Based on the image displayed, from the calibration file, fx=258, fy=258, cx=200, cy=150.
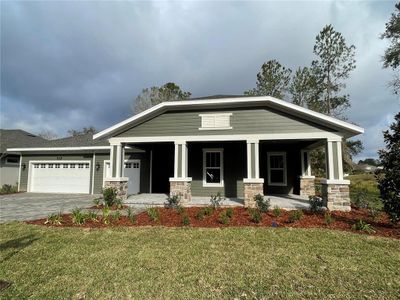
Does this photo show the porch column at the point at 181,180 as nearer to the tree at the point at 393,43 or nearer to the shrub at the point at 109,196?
the shrub at the point at 109,196

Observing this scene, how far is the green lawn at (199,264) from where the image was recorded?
11.9 ft

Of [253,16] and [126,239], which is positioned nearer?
[126,239]

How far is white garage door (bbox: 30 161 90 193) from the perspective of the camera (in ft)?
55.6

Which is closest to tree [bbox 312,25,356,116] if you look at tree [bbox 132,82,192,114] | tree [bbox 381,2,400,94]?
tree [bbox 381,2,400,94]

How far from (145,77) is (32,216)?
25163 millimetres

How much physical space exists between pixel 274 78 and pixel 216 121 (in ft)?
59.3

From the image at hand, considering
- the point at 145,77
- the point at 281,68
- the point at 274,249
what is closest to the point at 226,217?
the point at 274,249

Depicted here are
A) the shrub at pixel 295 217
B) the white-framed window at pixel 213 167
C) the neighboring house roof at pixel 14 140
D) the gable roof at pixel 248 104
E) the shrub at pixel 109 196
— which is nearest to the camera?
the shrub at pixel 295 217

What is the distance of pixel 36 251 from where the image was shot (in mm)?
5340

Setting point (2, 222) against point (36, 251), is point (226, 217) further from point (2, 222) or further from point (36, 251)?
point (2, 222)

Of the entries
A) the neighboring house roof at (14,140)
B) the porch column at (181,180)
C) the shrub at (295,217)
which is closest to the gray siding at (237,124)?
the porch column at (181,180)

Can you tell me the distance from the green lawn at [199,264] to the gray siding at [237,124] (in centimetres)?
482

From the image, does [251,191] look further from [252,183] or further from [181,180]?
[181,180]

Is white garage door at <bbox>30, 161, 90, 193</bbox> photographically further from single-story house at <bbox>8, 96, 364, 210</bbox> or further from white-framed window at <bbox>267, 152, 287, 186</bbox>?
white-framed window at <bbox>267, 152, 287, 186</bbox>
